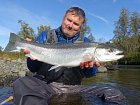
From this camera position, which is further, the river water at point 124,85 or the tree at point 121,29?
the tree at point 121,29

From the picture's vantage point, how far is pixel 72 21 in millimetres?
6844

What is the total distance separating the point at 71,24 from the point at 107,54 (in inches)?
51.6

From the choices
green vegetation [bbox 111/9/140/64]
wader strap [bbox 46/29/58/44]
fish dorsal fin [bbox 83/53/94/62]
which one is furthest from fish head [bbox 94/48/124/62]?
green vegetation [bbox 111/9/140/64]

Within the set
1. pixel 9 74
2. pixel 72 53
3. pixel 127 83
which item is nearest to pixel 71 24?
pixel 72 53

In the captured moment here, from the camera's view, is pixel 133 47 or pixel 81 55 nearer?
pixel 81 55

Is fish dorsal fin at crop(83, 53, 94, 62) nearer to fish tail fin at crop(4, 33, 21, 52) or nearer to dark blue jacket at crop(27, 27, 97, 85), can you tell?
dark blue jacket at crop(27, 27, 97, 85)

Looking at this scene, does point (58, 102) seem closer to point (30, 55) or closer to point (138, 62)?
point (30, 55)

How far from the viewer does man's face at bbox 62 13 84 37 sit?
22.5 ft

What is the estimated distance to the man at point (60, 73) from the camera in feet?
21.1

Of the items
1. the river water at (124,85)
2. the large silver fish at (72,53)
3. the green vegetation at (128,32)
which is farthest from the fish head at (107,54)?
the green vegetation at (128,32)

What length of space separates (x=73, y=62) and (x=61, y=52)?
1.11 ft

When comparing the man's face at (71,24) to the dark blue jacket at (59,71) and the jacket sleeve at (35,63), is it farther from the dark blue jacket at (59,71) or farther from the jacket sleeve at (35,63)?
the jacket sleeve at (35,63)

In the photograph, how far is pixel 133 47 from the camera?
3123 inches

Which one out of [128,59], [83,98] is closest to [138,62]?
[128,59]
